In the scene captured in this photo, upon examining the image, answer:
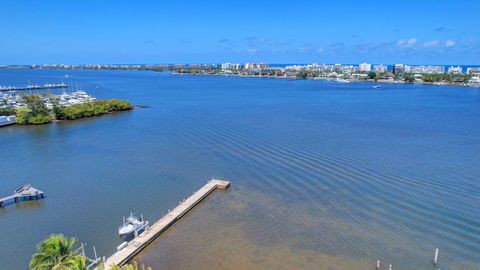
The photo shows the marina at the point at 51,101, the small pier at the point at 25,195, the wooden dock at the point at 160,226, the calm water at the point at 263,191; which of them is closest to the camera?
the wooden dock at the point at 160,226

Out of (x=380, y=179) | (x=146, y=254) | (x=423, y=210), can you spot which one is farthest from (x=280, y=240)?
(x=380, y=179)

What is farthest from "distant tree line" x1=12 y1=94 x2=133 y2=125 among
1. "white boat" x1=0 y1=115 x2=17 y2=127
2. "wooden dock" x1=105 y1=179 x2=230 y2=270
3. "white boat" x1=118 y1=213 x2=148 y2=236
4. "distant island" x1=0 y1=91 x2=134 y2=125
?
"white boat" x1=118 y1=213 x2=148 y2=236

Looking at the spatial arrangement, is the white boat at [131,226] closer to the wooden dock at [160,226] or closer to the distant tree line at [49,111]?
the wooden dock at [160,226]

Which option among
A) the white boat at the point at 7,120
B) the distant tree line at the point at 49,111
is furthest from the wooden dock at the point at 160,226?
the white boat at the point at 7,120

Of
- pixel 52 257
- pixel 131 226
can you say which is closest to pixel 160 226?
pixel 131 226

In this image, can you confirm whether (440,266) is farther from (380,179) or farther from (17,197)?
(17,197)

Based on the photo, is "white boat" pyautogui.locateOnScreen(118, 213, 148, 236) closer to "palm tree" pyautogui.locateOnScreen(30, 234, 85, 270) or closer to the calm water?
the calm water
